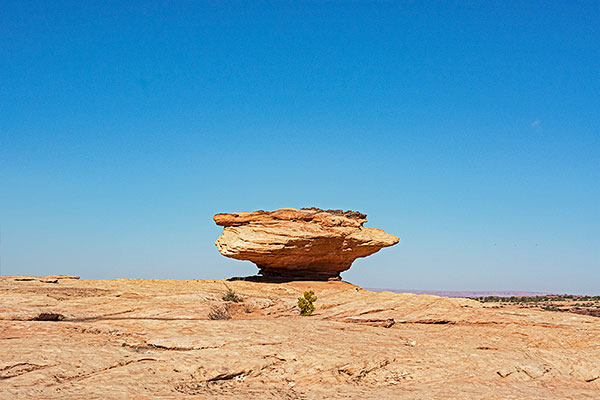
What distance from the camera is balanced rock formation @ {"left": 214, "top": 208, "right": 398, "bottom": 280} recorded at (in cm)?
4016

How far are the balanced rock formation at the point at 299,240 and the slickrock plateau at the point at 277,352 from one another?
1547cm

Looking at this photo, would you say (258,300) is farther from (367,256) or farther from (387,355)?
(367,256)

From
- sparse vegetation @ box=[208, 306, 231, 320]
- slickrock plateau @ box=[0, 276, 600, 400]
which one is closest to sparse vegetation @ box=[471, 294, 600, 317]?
slickrock plateau @ box=[0, 276, 600, 400]

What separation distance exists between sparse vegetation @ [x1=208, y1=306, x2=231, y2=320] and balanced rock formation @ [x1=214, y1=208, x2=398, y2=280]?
17319 millimetres

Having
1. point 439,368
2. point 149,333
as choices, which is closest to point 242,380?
point 149,333

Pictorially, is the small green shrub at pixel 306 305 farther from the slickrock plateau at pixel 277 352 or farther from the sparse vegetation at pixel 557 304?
the sparse vegetation at pixel 557 304

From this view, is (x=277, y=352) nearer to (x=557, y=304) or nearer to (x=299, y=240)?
(x=299, y=240)

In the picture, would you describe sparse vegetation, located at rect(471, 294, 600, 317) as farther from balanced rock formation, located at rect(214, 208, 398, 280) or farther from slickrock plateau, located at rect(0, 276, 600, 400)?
slickrock plateau, located at rect(0, 276, 600, 400)

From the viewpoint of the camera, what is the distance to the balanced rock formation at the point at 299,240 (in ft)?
132

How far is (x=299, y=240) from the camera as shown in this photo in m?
40.0

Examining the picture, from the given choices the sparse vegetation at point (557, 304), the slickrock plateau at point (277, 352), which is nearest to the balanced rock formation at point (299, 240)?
the sparse vegetation at point (557, 304)

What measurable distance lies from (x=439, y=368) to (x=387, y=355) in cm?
173

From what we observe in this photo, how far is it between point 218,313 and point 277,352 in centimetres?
701

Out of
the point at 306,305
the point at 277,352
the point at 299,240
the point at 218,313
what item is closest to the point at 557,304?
the point at 299,240
